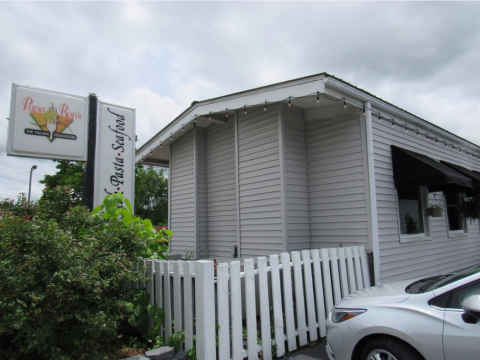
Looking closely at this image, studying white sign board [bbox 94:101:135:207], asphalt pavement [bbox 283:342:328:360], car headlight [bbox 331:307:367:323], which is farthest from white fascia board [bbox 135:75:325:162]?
asphalt pavement [bbox 283:342:328:360]

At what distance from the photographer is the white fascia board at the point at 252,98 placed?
20.4 ft

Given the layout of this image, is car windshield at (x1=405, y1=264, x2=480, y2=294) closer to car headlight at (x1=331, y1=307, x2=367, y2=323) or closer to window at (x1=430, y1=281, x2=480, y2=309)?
window at (x1=430, y1=281, x2=480, y2=309)

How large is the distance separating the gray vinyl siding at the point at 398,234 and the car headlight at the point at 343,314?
2982 mm

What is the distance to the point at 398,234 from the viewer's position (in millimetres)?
6953

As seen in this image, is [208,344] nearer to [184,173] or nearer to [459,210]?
[184,173]

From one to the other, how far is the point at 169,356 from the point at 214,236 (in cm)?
500

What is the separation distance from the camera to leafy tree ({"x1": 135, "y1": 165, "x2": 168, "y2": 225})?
39.0m

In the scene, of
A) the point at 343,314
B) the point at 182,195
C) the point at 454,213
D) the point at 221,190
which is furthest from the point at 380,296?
the point at 454,213

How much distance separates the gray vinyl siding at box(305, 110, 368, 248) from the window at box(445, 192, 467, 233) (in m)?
4.79

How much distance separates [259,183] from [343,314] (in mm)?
4083

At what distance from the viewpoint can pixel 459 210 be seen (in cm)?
980

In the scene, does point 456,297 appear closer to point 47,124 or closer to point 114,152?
point 114,152

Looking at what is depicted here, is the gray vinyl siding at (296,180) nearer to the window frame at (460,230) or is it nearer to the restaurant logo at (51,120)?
the restaurant logo at (51,120)

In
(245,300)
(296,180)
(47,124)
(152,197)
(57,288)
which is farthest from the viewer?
(152,197)
